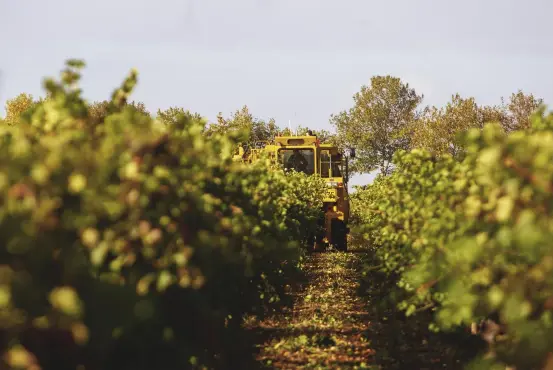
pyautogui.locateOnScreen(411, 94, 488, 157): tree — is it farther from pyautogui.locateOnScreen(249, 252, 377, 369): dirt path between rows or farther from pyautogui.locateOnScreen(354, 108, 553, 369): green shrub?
pyautogui.locateOnScreen(354, 108, 553, 369): green shrub

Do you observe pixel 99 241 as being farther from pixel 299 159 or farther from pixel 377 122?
pixel 377 122

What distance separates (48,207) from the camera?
3.85m

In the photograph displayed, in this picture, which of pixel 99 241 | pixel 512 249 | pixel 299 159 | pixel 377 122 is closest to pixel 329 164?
pixel 299 159

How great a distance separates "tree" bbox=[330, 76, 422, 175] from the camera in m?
86.0

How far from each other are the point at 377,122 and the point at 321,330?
75122 mm

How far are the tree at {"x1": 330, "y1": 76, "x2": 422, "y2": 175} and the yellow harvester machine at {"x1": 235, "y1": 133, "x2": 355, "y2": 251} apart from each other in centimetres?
6081

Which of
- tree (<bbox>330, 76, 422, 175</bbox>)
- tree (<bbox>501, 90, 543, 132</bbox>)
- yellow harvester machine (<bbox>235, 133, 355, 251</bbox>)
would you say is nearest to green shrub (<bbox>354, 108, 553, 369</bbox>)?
yellow harvester machine (<bbox>235, 133, 355, 251</bbox>)

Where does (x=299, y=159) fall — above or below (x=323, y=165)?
above

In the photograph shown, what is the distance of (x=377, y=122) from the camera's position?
86.4 meters

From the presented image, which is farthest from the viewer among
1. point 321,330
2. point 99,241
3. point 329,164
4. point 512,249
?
point 329,164

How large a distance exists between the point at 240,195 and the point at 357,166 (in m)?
78.8

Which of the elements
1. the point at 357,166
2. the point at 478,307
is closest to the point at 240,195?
the point at 478,307

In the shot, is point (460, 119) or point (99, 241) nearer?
point (99, 241)

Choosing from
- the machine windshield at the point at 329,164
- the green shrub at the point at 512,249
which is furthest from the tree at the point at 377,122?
the green shrub at the point at 512,249
